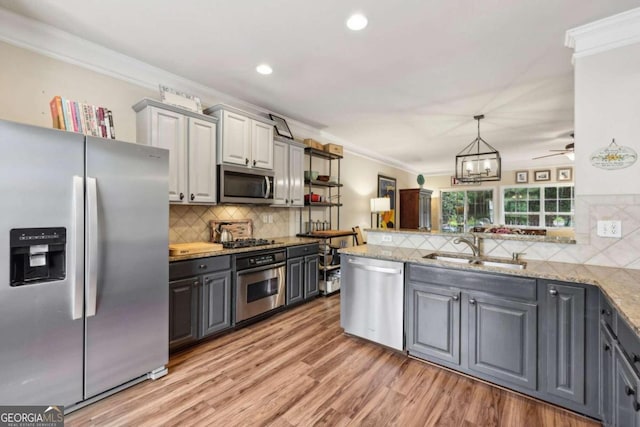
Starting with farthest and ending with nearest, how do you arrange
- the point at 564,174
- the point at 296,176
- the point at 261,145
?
the point at 564,174, the point at 296,176, the point at 261,145

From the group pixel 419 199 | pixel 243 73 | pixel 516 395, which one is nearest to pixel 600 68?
pixel 516 395

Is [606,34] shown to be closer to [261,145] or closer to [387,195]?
[261,145]

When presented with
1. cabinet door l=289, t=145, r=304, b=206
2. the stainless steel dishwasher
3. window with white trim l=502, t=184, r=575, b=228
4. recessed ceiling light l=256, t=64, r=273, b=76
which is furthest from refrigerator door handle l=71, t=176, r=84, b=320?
window with white trim l=502, t=184, r=575, b=228

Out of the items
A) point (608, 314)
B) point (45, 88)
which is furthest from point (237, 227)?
point (608, 314)

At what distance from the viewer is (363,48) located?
2.35 meters

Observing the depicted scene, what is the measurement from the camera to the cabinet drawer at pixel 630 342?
1091 mm

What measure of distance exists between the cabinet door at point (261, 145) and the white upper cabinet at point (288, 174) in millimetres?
195

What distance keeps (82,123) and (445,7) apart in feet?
8.56

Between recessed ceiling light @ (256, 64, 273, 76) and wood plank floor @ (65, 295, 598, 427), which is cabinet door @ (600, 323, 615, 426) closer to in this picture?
wood plank floor @ (65, 295, 598, 427)

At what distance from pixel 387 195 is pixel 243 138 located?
15.8ft

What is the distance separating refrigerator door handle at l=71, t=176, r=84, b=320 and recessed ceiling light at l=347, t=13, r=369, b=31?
2.10 meters

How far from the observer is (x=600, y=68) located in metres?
2.06

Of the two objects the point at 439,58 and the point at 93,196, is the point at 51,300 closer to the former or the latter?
the point at 93,196

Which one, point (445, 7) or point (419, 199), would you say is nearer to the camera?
point (445, 7)
